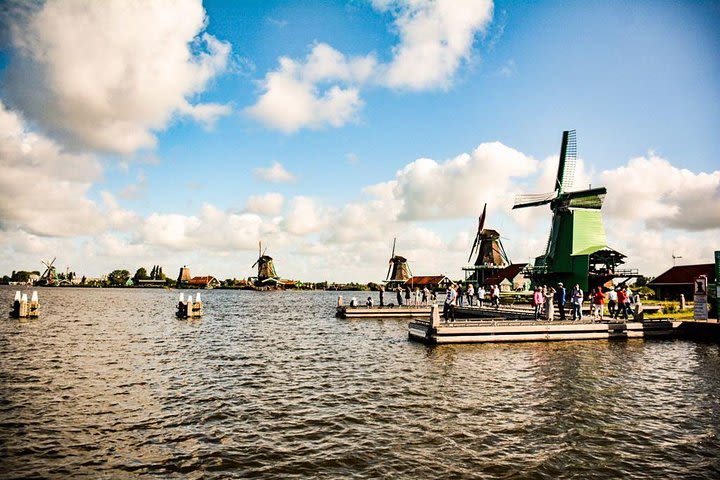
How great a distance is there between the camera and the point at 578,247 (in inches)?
1959

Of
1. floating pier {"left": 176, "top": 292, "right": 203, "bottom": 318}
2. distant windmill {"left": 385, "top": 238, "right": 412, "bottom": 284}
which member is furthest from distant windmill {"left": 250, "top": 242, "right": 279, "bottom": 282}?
floating pier {"left": 176, "top": 292, "right": 203, "bottom": 318}

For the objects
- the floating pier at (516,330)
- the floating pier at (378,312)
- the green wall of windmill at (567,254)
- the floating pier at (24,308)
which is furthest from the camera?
the green wall of windmill at (567,254)

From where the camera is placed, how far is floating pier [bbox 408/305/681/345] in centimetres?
2564

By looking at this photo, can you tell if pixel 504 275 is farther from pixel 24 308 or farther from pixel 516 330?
pixel 24 308

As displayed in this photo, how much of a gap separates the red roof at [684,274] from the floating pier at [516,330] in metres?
37.7

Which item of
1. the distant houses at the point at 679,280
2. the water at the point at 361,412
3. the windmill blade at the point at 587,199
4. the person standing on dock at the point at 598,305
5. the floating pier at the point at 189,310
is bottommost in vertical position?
the water at the point at 361,412

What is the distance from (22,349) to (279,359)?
44.0 feet

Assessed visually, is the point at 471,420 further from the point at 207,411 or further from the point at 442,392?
the point at 207,411

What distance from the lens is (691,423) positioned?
40.5 ft

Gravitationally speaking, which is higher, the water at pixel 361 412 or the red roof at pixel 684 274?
the red roof at pixel 684 274

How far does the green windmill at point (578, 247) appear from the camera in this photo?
48969 mm

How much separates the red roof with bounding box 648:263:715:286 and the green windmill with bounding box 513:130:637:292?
648 inches

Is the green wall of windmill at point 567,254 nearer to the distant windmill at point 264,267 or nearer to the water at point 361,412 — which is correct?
the water at point 361,412

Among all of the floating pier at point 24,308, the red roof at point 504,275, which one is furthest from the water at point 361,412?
the red roof at point 504,275
